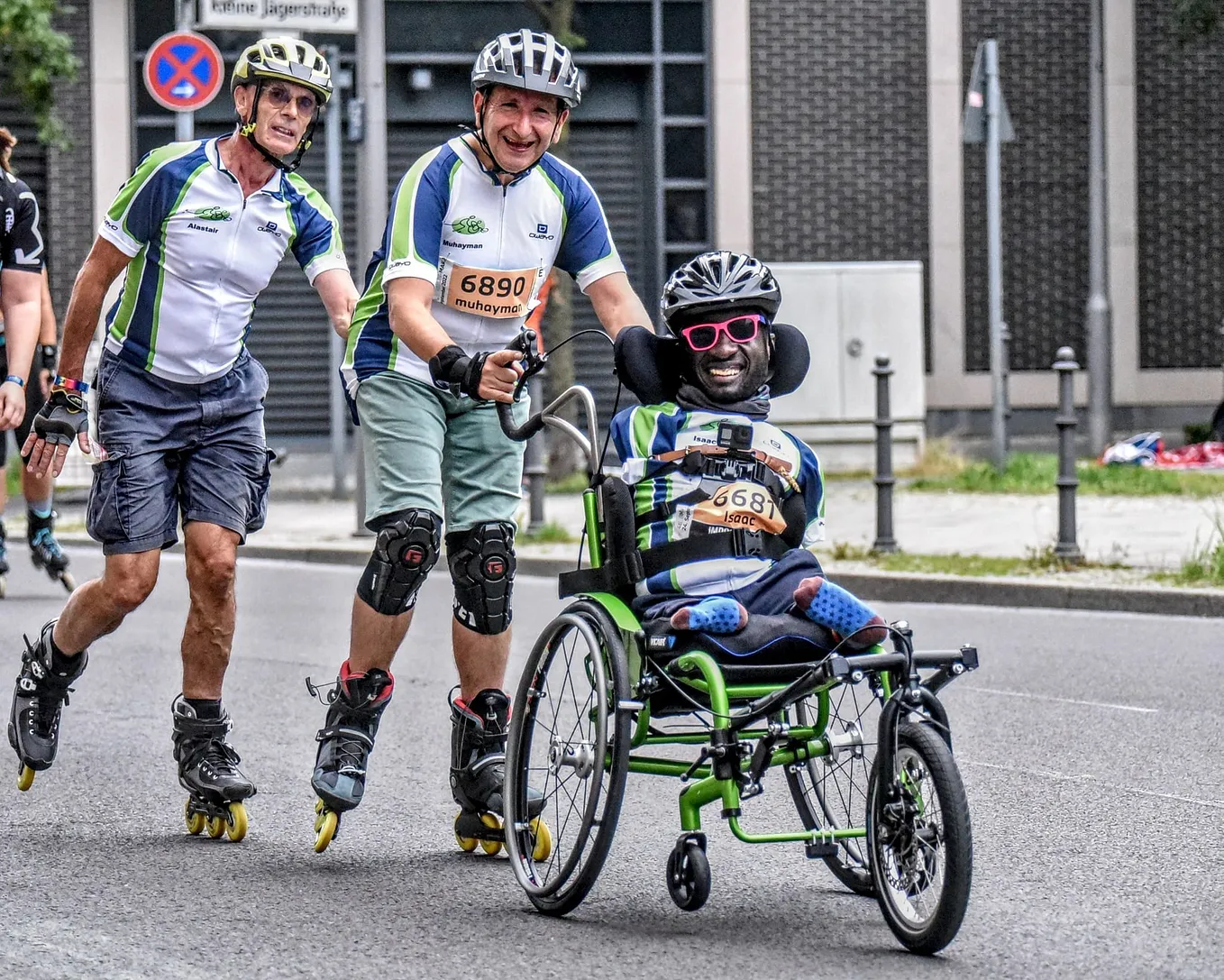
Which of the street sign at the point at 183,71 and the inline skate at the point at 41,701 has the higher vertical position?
the street sign at the point at 183,71

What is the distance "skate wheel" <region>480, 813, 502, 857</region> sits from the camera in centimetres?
514

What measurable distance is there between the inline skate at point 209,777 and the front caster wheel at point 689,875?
1.35 m

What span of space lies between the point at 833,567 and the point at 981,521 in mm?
2568

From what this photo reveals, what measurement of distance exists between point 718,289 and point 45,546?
682cm

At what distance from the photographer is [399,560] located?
505 centimetres

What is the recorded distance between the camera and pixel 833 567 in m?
11.9

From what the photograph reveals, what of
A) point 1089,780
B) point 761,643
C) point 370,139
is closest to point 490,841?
point 761,643

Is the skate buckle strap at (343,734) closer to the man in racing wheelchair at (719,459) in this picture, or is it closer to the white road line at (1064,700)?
the man in racing wheelchair at (719,459)

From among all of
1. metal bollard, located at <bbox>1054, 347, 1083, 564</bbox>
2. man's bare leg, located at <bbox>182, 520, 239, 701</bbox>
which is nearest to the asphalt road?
man's bare leg, located at <bbox>182, 520, 239, 701</bbox>

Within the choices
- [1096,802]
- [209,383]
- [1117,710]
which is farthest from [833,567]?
[209,383]

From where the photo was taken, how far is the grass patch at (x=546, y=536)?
13648 mm

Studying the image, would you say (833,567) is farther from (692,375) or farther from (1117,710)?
(692,375)

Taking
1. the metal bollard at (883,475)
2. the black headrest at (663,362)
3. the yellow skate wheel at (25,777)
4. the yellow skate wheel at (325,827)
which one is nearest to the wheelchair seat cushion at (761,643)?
the black headrest at (663,362)

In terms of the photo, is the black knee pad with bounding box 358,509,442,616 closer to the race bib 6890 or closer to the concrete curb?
the race bib 6890
